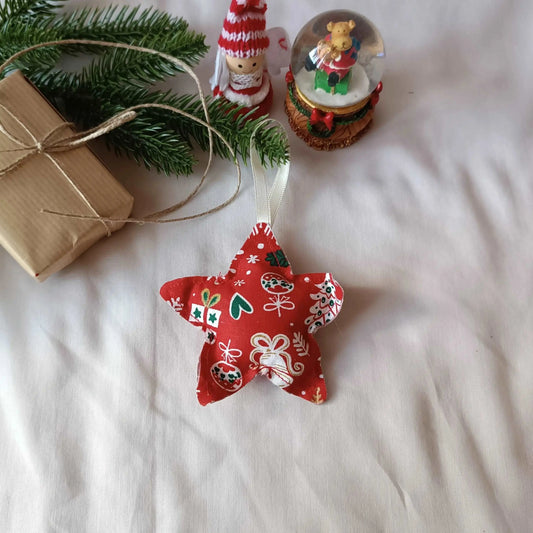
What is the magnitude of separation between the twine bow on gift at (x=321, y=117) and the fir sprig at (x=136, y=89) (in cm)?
6

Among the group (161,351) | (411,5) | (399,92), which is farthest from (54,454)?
(411,5)

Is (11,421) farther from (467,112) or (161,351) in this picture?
(467,112)

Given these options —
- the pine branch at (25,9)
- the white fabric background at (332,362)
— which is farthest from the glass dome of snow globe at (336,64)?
the pine branch at (25,9)

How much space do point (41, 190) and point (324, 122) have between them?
0.40 m

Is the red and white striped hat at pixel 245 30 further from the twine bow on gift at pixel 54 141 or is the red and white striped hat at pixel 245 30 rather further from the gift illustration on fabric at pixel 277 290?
the gift illustration on fabric at pixel 277 290

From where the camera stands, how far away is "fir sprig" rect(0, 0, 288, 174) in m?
0.75

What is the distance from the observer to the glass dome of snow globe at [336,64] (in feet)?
→ 2.44

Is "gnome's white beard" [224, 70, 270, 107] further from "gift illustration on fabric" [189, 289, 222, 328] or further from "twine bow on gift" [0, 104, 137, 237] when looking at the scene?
"gift illustration on fabric" [189, 289, 222, 328]

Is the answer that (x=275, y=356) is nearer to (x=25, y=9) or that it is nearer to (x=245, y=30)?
(x=245, y=30)

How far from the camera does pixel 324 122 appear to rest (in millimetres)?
795

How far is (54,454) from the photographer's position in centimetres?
71

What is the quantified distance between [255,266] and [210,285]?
2.6 inches

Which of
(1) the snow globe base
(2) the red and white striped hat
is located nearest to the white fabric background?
(1) the snow globe base

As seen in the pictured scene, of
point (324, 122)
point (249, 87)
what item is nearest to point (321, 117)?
point (324, 122)
